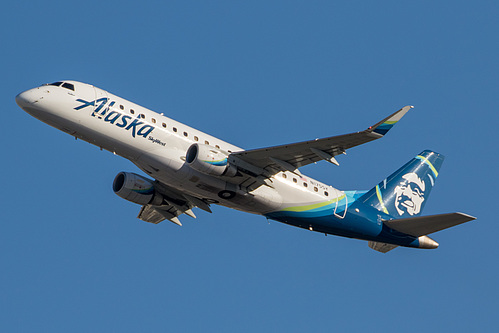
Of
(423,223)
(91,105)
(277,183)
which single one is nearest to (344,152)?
(277,183)

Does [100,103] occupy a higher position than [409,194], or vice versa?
[409,194]

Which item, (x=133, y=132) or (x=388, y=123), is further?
(x=133, y=132)

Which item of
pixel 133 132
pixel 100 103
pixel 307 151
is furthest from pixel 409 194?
pixel 100 103

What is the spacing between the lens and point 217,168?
127ft

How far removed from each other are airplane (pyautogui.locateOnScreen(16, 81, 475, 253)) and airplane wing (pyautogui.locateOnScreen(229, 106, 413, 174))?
5 centimetres

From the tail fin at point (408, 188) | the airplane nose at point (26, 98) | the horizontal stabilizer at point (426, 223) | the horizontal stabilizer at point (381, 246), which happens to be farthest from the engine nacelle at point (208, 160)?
the horizontal stabilizer at point (381, 246)

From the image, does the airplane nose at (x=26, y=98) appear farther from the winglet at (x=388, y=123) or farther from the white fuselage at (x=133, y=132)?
the winglet at (x=388, y=123)

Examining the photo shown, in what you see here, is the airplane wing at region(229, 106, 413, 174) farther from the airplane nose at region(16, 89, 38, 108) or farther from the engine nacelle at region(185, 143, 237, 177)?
the airplane nose at region(16, 89, 38, 108)

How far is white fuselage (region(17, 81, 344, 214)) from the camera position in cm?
3875

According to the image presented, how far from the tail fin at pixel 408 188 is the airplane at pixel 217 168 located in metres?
1.29

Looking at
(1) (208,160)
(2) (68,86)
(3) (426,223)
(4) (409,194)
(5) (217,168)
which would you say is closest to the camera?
(1) (208,160)

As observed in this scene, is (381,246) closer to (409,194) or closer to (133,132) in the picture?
(409,194)

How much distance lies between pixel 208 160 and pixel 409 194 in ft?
54.4

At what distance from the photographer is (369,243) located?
46.9m
